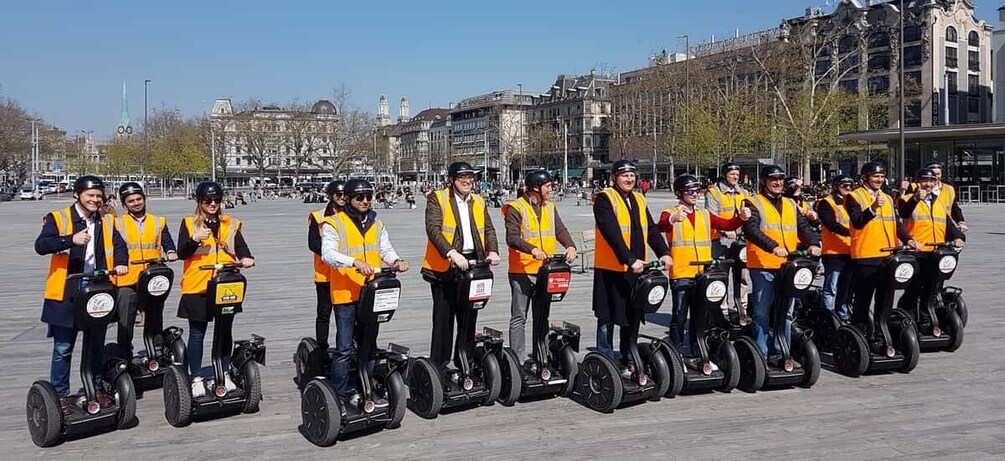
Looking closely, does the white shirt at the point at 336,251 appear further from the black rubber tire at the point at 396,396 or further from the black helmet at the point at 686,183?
the black helmet at the point at 686,183

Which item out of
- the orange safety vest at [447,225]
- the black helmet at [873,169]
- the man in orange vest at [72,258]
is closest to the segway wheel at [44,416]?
the man in orange vest at [72,258]

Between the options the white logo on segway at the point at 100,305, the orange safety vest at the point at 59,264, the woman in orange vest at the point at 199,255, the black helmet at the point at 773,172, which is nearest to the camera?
the white logo on segway at the point at 100,305

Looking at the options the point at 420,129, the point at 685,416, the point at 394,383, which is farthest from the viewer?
the point at 420,129

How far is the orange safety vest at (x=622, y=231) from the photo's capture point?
6801 millimetres

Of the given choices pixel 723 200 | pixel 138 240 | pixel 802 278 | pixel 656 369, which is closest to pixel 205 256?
pixel 138 240

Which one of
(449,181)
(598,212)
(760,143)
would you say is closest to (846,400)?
(598,212)

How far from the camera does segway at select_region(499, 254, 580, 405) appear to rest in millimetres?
6809

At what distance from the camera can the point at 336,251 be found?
5.96m

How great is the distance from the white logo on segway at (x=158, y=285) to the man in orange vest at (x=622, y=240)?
3536 mm

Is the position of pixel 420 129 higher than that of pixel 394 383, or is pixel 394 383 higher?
pixel 420 129

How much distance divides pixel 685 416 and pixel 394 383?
7.89ft

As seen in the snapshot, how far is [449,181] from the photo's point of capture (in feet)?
22.9

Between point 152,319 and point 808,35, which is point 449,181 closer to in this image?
point 152,319

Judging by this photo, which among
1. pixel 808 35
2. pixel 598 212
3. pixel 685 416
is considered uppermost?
pixel 808 35
